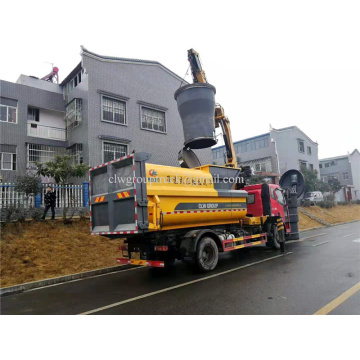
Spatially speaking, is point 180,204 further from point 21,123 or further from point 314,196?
point 314,196

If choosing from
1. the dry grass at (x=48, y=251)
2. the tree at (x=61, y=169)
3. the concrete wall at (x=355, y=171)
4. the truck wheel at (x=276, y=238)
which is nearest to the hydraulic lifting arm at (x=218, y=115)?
the truck wheel at (x=276, y=238)

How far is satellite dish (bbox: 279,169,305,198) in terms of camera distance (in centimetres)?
1238

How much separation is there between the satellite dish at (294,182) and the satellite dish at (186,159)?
18.1ft

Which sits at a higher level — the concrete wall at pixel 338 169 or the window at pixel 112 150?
the concrete wall at pixel 338 169

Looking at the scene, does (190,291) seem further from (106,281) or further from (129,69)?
(129,69)

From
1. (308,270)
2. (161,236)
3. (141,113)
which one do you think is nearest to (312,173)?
(141,113)

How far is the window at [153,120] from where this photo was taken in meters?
18.4

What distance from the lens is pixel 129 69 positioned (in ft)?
58.1

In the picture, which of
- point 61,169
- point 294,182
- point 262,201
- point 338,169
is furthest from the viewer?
point 338,169

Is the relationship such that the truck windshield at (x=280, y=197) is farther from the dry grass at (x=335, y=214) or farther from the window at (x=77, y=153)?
the dry grass at (x=335, y=214)

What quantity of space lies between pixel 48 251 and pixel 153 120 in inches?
485

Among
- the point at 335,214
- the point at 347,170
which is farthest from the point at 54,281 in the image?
the point at 347,170

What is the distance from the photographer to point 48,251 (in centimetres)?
854

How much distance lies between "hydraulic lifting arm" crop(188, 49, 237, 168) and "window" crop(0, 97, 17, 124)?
1269 centimetres
